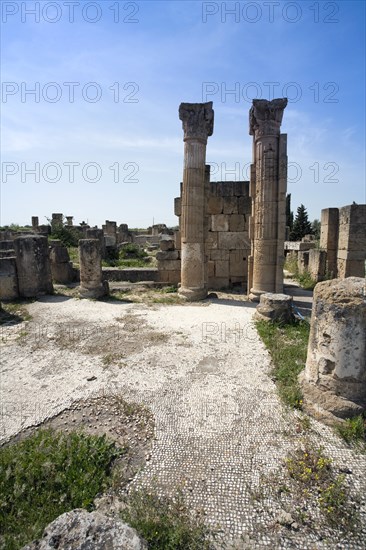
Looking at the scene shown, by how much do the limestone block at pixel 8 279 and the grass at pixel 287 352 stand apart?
745cm

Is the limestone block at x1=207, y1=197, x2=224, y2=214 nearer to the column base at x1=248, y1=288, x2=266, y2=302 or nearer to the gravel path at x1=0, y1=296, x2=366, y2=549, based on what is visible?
the column base at x1=248, y1=288, x2=266, y2=302

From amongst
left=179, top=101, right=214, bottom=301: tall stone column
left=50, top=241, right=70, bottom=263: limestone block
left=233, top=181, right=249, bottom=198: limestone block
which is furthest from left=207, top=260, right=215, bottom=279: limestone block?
left=50, top=241, right=70, bottom=263: limestone block

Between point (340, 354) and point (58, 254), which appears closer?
point (340, 354)

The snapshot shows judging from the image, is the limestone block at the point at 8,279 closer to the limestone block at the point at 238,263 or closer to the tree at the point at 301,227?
the limestone block at the point at 238,263

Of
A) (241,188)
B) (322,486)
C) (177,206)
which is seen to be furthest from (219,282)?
(322,486)

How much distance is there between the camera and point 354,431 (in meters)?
3.38

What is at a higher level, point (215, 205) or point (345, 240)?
point (215, 205)

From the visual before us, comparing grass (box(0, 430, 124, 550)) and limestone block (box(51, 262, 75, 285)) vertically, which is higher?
limestone block (box(51, 262, 75, 285))

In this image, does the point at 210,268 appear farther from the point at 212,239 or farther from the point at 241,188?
the point at 241,188

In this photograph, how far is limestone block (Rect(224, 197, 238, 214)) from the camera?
11148mm

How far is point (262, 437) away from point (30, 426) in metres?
2.67

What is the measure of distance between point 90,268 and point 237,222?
17.8 feet

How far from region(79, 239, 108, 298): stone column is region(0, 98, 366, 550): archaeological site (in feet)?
0.14

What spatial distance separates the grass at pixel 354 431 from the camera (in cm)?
328
